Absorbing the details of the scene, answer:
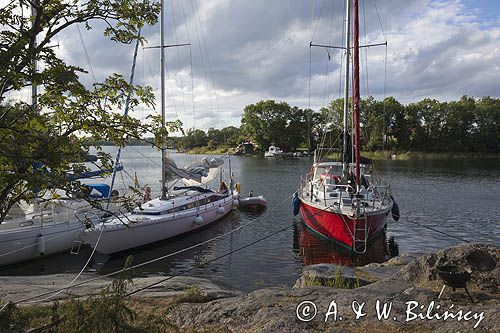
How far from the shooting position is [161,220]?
722 inches

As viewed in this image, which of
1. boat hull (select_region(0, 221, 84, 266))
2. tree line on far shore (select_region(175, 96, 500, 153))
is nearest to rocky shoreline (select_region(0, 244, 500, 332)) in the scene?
boat hull (select_region(0, 221, 84, 266))

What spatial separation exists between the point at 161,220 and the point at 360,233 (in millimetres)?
8711

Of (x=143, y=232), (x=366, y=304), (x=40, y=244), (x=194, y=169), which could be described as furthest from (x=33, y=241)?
(x=366, y=304)

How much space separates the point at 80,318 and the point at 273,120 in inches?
4735

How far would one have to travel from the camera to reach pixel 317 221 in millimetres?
19125

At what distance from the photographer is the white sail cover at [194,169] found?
22.4m

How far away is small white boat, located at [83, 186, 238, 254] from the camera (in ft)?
53.9

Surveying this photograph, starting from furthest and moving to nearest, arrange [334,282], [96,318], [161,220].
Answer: [161,220] → [334,282] → [96,318]

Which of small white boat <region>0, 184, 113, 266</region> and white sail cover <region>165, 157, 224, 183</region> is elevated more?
white sail cover <region>165, 157, 224, 183</region>

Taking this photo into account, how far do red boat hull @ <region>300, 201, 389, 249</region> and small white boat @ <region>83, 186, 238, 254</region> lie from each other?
20.1 ft

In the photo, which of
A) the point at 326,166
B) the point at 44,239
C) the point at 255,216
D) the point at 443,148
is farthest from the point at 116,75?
the point at 443,148

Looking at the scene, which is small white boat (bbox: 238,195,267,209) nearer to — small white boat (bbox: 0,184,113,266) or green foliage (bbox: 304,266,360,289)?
small white boat (bbox: 0,184,113,266)

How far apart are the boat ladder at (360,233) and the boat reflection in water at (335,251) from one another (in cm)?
43

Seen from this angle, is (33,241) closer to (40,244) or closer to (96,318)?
(40,244)
